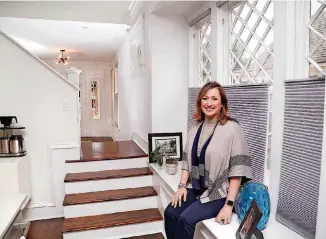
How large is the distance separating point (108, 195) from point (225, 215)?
1.58m

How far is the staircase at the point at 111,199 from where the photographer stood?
261 cm

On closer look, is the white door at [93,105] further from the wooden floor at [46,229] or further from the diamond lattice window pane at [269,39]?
the diamond lattice window pane at [269,39]

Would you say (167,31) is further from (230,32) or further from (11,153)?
(11,153)

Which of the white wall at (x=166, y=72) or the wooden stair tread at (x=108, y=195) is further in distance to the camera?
the white wall at (x=166, y=72)

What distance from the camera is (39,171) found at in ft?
10.5

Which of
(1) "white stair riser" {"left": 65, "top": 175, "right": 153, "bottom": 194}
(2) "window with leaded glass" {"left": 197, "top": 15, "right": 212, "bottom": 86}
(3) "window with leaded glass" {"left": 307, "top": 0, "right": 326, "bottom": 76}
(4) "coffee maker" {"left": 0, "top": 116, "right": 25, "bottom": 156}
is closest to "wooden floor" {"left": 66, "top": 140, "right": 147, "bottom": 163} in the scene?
(1) "white stair riser" {"left": 65, "top": 175, "right": 153, "bottom": 194}

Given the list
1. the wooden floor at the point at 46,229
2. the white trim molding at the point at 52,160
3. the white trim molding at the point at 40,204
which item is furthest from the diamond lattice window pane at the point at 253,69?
the white trim molding at the point at 40,204

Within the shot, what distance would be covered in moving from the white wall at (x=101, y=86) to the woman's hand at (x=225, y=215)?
7.27m

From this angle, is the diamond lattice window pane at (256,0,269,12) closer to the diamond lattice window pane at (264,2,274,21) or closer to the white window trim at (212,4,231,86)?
the diamond lattice window pane at (264,2,274,21)

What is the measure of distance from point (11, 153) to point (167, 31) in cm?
219

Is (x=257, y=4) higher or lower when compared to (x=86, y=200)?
higher

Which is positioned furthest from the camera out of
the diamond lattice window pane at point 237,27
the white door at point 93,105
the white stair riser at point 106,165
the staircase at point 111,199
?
the white door at point 93,105

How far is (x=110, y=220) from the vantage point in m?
2.66

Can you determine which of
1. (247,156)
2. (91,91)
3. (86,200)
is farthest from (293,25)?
(91,91)
